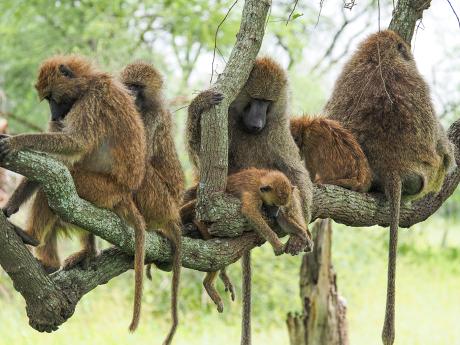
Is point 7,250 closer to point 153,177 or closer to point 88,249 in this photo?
point 88,249

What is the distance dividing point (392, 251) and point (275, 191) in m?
1.29

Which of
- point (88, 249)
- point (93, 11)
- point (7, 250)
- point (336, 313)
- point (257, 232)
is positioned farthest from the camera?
point (93, 11)

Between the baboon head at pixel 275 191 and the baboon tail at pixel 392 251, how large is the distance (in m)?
1.15

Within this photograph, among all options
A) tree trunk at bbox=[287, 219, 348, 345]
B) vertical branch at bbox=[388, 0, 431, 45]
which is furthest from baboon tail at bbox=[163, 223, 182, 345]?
tree trunk at bbox=[287, 219, 348, 345]

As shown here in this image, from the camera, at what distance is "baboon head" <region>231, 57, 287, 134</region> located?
5363mm

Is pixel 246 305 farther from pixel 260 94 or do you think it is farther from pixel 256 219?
pixel 260 94

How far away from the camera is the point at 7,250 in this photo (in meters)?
3.99

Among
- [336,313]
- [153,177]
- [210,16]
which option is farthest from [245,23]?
[210,16]

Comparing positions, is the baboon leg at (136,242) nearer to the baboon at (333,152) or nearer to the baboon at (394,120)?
A: the baboon at (333,152)

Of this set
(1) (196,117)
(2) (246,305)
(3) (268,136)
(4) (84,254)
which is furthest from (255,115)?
(4) (84,254)

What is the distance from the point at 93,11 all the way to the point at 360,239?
766 cm

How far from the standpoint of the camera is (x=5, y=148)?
371 centimetres

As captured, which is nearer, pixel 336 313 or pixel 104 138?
pixel 104 138

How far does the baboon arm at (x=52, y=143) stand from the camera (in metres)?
3.81
